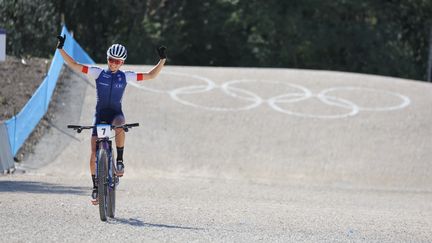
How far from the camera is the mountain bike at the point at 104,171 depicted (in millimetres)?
9594

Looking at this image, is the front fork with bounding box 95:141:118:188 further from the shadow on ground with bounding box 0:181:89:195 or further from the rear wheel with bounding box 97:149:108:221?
the shadow on ground with bounding box 0:181:89:195

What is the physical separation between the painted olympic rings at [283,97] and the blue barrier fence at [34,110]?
7.15 ft

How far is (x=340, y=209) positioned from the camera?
13023 millimetres

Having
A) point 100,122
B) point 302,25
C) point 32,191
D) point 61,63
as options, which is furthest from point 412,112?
point 302,25

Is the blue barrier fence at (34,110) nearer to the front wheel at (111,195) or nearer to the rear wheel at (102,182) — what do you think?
the front wheel at (111,195)

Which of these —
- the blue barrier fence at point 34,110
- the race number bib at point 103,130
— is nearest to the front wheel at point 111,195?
the race number bib at point 103,130

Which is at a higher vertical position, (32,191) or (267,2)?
(267,2)

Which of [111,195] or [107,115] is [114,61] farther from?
[111,195]

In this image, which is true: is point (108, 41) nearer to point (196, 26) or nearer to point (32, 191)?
point (196, 26)

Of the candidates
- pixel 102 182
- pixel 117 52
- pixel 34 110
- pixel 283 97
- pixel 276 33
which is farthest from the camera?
pixel 276 33

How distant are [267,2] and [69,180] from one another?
27.7 metres

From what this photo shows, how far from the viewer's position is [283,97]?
23.7 metres

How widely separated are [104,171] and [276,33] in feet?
110

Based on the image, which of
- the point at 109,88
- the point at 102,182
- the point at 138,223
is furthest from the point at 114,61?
the point at 138,223
